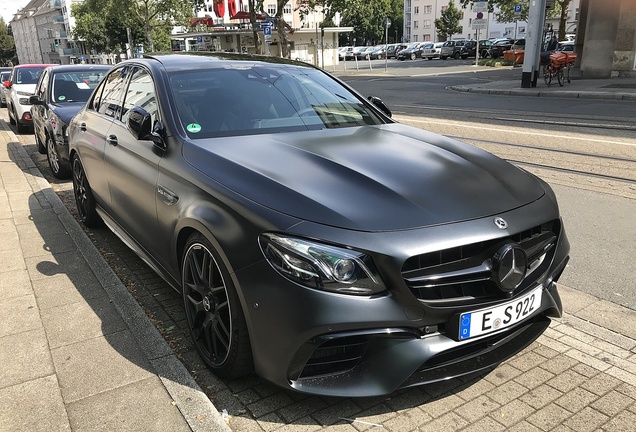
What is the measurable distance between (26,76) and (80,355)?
14751 millimetres

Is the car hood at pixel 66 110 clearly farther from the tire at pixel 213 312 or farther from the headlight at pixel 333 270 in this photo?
the headlight at pixel 333 270

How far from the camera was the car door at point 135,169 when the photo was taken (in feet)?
11.6

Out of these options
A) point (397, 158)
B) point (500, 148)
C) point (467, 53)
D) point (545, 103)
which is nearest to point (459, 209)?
point (397, 158)

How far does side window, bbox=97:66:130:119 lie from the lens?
456 centimetres

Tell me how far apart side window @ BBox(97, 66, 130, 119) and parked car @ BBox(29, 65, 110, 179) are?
9.38ft

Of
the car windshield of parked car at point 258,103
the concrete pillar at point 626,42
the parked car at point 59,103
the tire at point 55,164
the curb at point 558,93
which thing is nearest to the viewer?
the car windshield of parked car at point 258,103

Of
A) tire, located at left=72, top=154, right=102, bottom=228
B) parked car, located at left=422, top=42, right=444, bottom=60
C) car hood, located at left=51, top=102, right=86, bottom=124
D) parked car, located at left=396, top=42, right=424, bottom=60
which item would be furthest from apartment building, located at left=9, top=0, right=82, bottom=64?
tire, located at left=72, top=154, right=102, bottom=228

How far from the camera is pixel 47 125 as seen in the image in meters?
8.27

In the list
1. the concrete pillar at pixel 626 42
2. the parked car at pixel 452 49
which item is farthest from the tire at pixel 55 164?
the parked car at pixel 452 49

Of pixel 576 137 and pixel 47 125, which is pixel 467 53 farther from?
pixel 47 125

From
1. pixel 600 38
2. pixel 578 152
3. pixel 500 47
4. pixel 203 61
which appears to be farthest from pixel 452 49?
pixel 203 61

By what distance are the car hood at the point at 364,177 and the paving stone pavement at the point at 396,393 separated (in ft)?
3.08

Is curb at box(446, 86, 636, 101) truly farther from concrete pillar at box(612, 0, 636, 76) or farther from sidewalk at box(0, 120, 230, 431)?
sidewalk at box(0, 120, 230, 431)

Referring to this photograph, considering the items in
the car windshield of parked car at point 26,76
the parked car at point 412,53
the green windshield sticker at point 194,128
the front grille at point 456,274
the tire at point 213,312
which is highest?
the green windshield sticker at point 194,128
